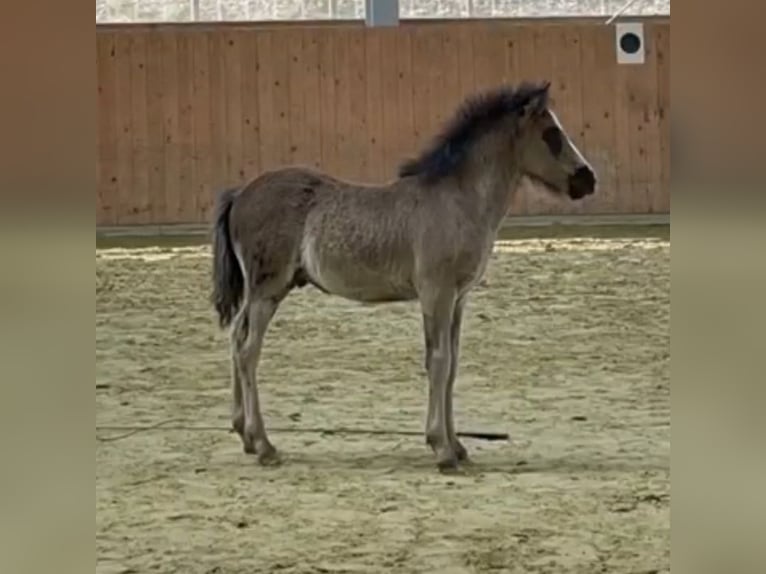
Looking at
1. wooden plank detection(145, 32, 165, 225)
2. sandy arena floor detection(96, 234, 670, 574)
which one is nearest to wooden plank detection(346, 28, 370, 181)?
wooden plank detection(145, 32, 165, 225)

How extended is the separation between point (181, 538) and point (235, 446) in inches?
57.2

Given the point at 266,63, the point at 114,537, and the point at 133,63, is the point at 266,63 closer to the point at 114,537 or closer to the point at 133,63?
the point at 133,63

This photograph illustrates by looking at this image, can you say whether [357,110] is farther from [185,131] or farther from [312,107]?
[185,131]

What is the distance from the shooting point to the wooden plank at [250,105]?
13.8 m

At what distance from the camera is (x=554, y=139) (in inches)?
216

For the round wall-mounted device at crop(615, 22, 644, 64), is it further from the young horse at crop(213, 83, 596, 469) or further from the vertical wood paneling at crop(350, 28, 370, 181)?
the young horse at crop(213, 83, 596, 469)


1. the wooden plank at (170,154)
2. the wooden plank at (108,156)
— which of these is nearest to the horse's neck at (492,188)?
the wooden plank at (170,154)

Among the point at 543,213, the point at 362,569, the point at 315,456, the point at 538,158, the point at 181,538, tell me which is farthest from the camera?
the point at 543,213

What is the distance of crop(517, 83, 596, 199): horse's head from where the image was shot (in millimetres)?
5445

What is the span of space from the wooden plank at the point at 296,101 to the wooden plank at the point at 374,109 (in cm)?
62

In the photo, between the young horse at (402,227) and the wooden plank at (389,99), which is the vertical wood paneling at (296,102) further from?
the young horse at (402,227)
